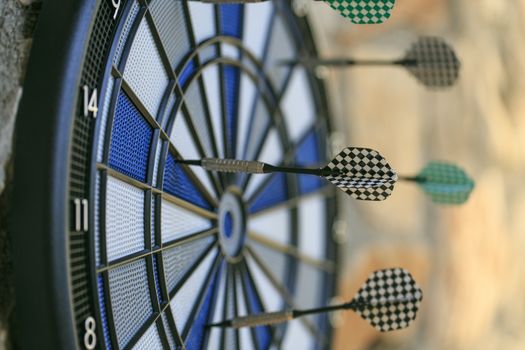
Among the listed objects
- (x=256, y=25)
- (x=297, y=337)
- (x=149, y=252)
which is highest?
(x=256, y=25)

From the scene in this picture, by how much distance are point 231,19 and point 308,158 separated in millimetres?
263

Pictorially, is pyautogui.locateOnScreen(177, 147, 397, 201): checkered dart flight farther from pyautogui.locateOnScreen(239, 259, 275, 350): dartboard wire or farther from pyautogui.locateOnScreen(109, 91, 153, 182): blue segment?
pyautogui.locateOnScreen(239, 259, 275, 350): dartboard wire

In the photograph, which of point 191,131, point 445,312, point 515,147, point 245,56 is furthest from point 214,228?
point 515,147

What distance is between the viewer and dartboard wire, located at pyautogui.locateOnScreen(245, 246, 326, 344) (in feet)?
2.50

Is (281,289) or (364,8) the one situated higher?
(364,8)

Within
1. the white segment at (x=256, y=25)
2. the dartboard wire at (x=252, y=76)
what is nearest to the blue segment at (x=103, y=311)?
the dartboard wire at (x=252, y=76)

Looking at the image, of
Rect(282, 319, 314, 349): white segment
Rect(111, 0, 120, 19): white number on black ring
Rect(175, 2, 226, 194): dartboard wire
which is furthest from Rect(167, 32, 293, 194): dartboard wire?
Rect(282, 319, 314, 349): white segment

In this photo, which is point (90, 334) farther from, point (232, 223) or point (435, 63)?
point (435, 63)

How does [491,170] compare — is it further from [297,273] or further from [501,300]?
[297,273]

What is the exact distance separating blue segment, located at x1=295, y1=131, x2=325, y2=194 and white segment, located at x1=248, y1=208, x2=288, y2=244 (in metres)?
0.05

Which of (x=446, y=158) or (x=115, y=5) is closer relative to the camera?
(x=115, y=5)

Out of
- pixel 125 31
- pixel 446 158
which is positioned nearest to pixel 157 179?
pixel 125 31

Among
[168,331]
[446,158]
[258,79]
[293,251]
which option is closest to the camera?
[168,331]

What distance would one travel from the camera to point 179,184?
23.9 inches
